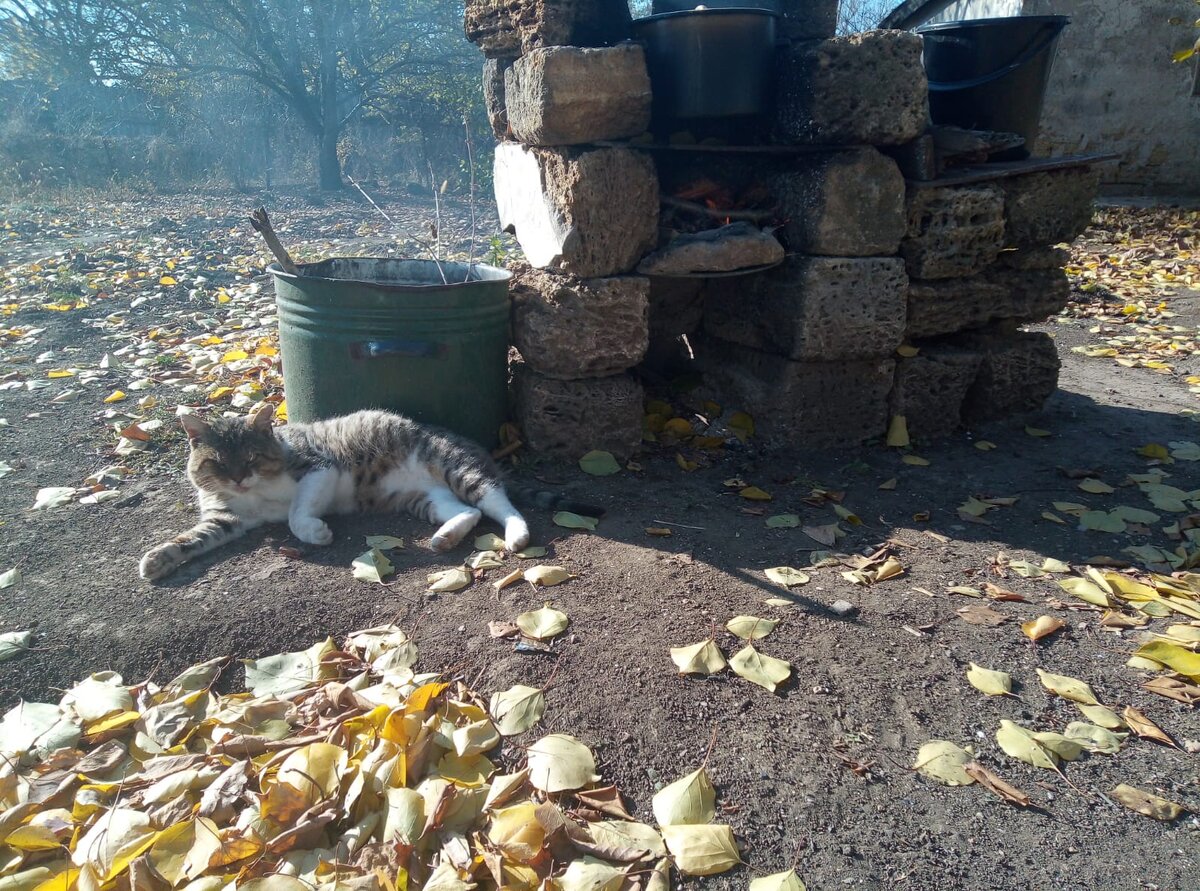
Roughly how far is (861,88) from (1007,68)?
1.03m

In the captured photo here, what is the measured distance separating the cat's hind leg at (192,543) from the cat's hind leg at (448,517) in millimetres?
740

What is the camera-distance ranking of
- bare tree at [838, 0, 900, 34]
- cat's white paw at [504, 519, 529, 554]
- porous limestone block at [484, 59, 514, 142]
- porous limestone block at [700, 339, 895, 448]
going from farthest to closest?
bare tree at [838, 0, 900, 34], porous limestone block at [484, 59, 514, 142], porous limestone block at [700, 339, 895, 448], cat's white paw at [504, 519, 529, 554]

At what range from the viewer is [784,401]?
12.8ft

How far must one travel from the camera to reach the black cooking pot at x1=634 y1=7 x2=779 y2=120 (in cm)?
339

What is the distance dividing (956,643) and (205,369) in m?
Result: 4.83

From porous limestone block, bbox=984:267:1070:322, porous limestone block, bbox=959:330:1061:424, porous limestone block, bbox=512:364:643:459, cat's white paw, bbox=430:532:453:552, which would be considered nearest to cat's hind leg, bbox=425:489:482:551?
cat's white paw, bbox=430:532:453:552

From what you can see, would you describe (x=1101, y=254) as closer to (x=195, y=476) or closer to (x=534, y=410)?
(x=534, y=410)

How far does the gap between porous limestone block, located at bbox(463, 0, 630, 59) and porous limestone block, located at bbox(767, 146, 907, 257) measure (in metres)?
1.08

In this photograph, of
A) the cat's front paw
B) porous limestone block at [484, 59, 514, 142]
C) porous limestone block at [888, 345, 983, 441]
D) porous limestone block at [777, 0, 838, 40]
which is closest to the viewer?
the cat's front paw

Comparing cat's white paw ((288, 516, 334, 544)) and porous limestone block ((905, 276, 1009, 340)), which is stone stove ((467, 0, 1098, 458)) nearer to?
porous limestone block ((905, 276, 1009, 340))

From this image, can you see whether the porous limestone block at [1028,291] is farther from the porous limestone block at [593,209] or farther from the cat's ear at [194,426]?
the cat's ear at [194,426]

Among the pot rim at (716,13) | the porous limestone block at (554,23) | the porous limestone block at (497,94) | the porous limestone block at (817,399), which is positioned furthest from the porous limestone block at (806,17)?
the porous limestone block at (817,399)

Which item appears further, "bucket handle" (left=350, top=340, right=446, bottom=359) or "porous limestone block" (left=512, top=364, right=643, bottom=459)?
"porous limestone block" (left=512, top=364, right=643, bottom=459)

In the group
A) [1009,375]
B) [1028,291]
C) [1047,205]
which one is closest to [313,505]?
[1009,375]
